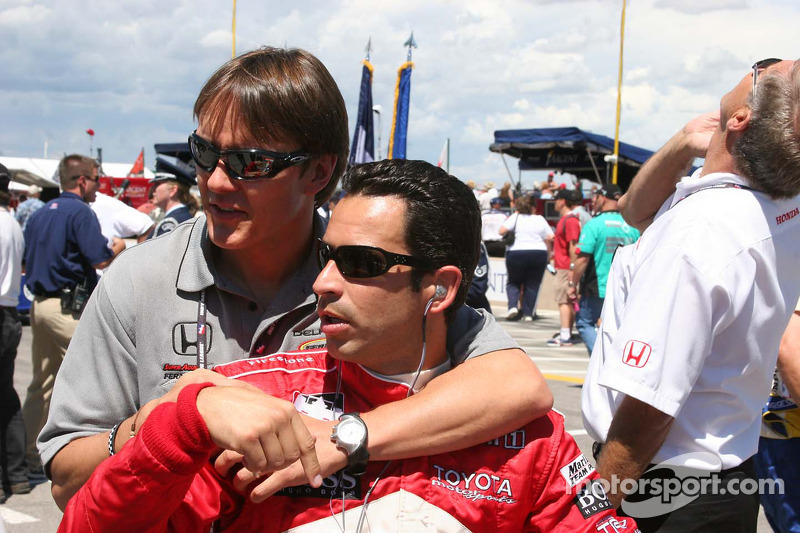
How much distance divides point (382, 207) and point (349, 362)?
0.42m

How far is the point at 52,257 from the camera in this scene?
595 centimetres

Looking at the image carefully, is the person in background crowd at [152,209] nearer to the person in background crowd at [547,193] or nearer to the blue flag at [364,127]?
the blue flag at [364,127]

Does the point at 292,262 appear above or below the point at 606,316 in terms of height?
above

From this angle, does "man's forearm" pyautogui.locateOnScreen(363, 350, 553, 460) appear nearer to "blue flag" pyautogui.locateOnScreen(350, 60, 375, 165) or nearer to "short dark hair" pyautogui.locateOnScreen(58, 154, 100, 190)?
"short dark hair" pyautogui.locateOnScreen(58, 154, 100, 190)

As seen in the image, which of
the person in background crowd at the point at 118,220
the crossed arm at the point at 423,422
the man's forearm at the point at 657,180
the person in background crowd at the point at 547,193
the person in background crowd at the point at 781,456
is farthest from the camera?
the person in background crowd at the point at 547,193

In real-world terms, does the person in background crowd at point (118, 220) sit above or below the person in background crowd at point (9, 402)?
above

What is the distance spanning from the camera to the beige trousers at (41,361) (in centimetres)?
589

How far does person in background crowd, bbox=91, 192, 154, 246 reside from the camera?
7.45 m

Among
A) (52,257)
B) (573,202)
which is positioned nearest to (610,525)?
(52,257)

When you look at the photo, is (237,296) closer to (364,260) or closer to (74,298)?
(364,260)

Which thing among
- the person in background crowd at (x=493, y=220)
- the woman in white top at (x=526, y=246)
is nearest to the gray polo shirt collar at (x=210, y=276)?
the woman in white top at (x=526, y=246)

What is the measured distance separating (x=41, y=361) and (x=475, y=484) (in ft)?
16.9

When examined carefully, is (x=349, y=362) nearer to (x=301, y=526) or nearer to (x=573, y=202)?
(x=301, y=526)

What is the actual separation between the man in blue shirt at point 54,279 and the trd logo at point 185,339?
4132mm
